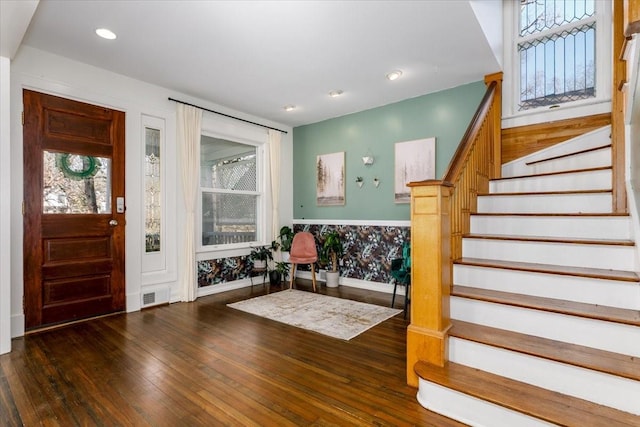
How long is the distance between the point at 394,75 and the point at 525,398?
335 centimetres

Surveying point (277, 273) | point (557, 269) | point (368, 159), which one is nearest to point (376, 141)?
point (368, 159)

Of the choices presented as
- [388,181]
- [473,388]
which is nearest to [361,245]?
[388,181]

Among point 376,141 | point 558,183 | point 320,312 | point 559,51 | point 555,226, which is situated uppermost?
point 559,51

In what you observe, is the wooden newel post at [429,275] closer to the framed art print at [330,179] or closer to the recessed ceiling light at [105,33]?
the recessed ceiling light at [105,33]

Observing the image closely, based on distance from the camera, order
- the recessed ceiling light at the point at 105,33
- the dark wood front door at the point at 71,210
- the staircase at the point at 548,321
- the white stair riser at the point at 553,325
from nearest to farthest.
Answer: the staircase at the point at 548,321 < the white stair riser at the point at 553,325 < the recessed ceiling light at the point at 105,33 < the dark wood front door at the point at 71,210

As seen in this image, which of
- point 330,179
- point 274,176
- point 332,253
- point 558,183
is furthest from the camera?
point 274,176

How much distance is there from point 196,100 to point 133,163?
1.28 m

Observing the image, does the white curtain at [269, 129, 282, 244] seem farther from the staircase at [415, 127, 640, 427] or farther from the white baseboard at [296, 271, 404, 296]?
the staircase at [415, 127, 640, 427]

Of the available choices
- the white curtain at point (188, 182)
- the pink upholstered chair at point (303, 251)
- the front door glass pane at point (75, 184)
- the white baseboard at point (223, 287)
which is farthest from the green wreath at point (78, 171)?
the pink upholstered chair at point (303, 251)

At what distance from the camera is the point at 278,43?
308 cm

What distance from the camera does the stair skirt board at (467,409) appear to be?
5.24 ft

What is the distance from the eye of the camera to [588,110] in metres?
3.38

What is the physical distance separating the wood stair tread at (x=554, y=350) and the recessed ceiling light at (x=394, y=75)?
2.84 meters

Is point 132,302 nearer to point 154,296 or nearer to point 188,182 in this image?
point 154,296
